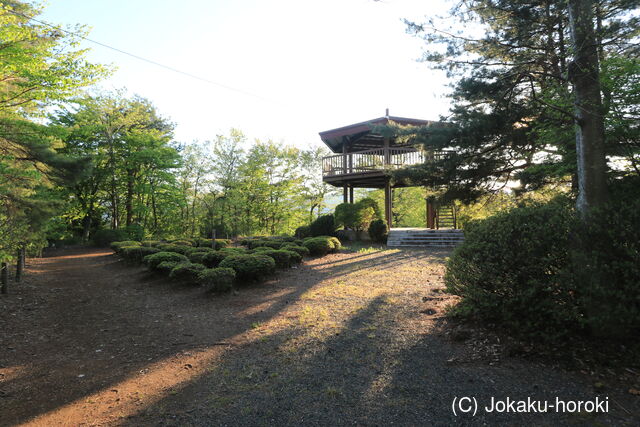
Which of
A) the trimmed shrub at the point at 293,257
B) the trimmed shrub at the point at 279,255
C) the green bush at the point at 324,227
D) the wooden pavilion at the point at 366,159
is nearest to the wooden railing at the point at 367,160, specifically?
the wooden pavilion at the point at 366,159

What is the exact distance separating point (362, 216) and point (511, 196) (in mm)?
7297

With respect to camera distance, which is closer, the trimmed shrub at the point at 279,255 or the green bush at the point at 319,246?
the trimmed shrub at the point at 279,255

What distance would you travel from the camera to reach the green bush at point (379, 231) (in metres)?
13.6

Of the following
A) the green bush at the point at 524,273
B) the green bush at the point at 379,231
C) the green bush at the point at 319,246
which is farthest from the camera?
the green bush at the point at 379,231

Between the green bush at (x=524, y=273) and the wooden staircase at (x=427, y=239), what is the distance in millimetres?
9022

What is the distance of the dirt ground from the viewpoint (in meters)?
2.36

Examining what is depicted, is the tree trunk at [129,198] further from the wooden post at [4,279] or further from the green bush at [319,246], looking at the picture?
the green bush at [319,246]

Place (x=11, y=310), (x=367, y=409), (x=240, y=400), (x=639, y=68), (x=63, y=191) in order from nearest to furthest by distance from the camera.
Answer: (x=367, y=409)
(x=240, y=400)
(x=639, y=68)
(x=11, y=310)
(x=63, y=191)

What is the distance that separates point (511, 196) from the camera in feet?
24.3

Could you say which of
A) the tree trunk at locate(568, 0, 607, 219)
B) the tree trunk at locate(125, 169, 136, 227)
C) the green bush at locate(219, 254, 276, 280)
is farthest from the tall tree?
the tree trunk at locate(125, 169, 136, 227)

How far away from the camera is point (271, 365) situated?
3.17 meters

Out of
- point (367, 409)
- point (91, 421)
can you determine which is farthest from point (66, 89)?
A: point (367, 409)

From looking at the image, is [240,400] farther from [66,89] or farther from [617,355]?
[66,89]

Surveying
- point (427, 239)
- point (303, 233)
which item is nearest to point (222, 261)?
point (303, 233)
